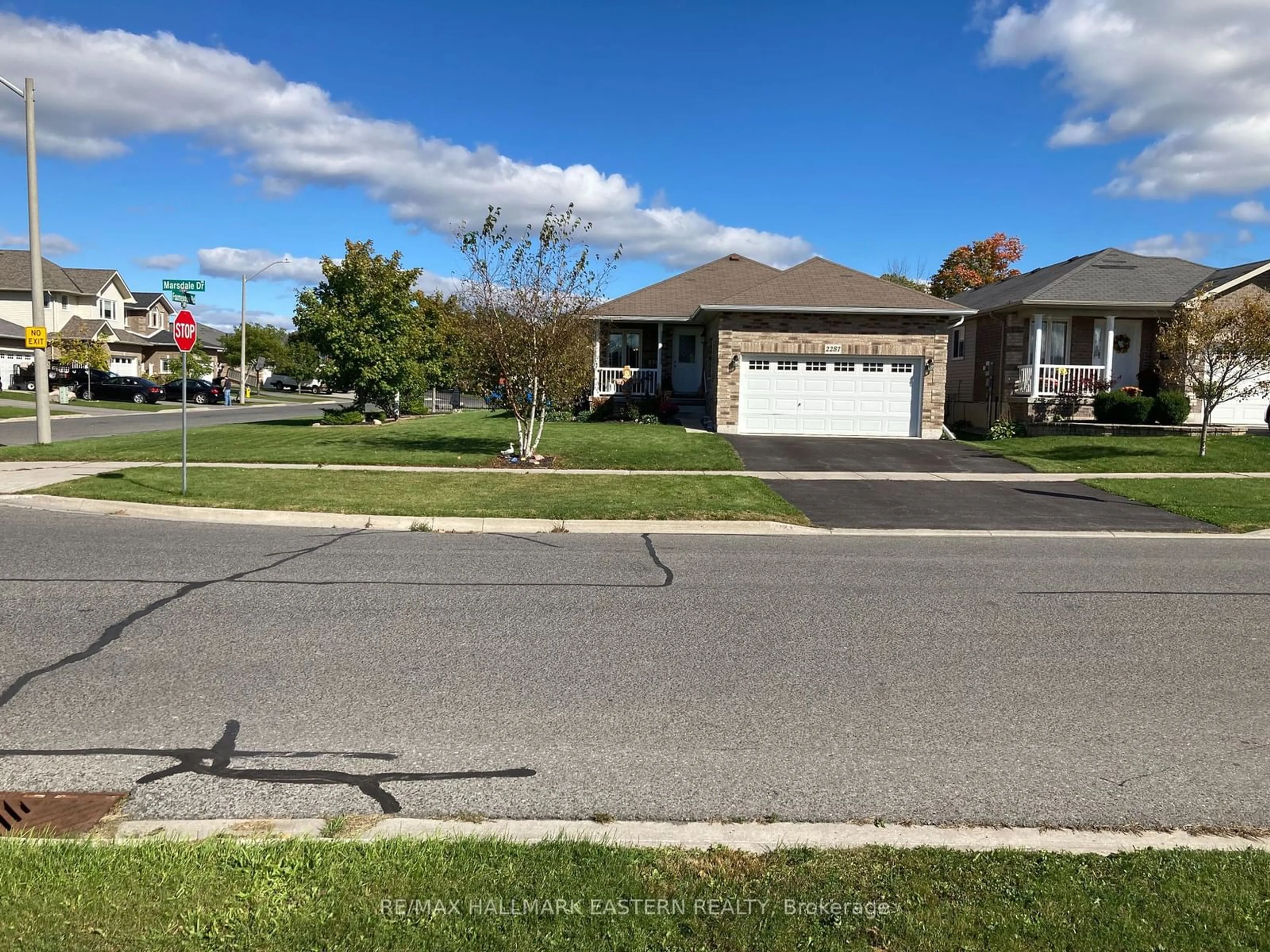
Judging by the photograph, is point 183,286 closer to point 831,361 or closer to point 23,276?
point 831,361

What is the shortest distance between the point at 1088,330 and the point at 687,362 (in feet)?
40.7

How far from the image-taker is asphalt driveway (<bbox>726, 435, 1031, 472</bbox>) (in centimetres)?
1938

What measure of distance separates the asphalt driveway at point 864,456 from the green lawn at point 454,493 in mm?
2870

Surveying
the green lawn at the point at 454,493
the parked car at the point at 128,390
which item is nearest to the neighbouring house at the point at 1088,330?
the green lawn at the point at 454,493

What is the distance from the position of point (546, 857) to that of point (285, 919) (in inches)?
37.5

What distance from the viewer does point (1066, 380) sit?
88.5 feet

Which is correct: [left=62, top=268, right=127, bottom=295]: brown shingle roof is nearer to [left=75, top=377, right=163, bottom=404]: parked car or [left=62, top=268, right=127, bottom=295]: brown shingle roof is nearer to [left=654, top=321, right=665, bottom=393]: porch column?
[left=75, top=377, right=163, bottom=404]: parked car

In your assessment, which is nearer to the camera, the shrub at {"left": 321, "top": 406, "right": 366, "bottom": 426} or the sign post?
the sign post

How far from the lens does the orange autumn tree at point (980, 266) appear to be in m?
57.2

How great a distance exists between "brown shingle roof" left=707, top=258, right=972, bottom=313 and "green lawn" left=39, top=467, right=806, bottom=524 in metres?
9.52

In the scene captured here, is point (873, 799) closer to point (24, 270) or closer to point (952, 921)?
point (952, 921)

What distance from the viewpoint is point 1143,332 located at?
2780cm

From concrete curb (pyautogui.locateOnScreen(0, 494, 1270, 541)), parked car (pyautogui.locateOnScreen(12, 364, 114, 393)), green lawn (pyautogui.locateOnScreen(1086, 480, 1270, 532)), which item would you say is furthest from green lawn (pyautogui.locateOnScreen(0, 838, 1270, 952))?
parked car (pyautogui.locateOnScreen(12, 364, 114, 393))

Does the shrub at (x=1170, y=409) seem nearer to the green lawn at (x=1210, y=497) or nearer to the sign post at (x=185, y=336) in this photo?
the green lawn at (x=1210, y=497)
